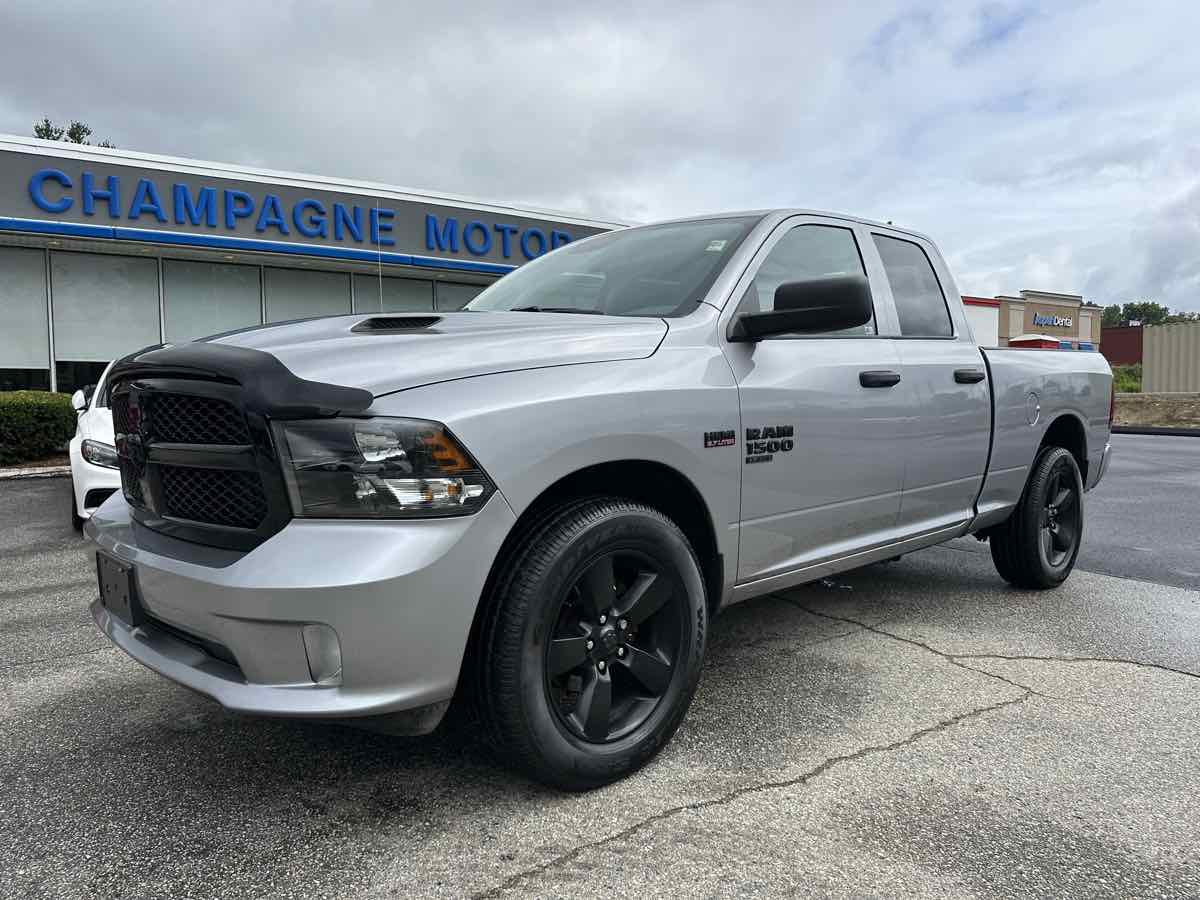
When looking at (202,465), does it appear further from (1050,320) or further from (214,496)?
(1050,320)

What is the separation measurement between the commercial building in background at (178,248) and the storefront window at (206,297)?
0.06 ft

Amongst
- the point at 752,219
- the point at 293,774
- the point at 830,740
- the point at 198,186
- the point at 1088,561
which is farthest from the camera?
the point at 198,186

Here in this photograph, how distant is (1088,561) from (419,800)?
5.04 meters

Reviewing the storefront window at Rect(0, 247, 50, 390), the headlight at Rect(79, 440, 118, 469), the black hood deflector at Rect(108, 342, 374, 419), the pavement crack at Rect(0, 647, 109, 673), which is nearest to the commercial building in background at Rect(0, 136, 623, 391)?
the storefront window at Rect(0, 247, 50, 390)

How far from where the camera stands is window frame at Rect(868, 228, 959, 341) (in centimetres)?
392

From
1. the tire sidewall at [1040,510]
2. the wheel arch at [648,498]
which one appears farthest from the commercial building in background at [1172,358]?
the wheel arch at [648,498]

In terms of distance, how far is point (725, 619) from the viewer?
4.35 m

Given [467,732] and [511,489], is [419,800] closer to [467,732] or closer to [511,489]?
[467,732]

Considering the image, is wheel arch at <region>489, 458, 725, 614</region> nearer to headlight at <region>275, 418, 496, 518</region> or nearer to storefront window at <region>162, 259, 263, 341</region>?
headlight at <region>275, 418, 496, 518</region>

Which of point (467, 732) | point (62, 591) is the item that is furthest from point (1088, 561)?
point (62, 591)

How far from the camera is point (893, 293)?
156 inches

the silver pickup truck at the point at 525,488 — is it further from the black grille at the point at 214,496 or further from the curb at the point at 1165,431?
the curb at the point at 1165,431

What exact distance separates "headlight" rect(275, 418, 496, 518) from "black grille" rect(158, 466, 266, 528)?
0.14 meters

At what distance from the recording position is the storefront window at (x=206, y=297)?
14.5 m
